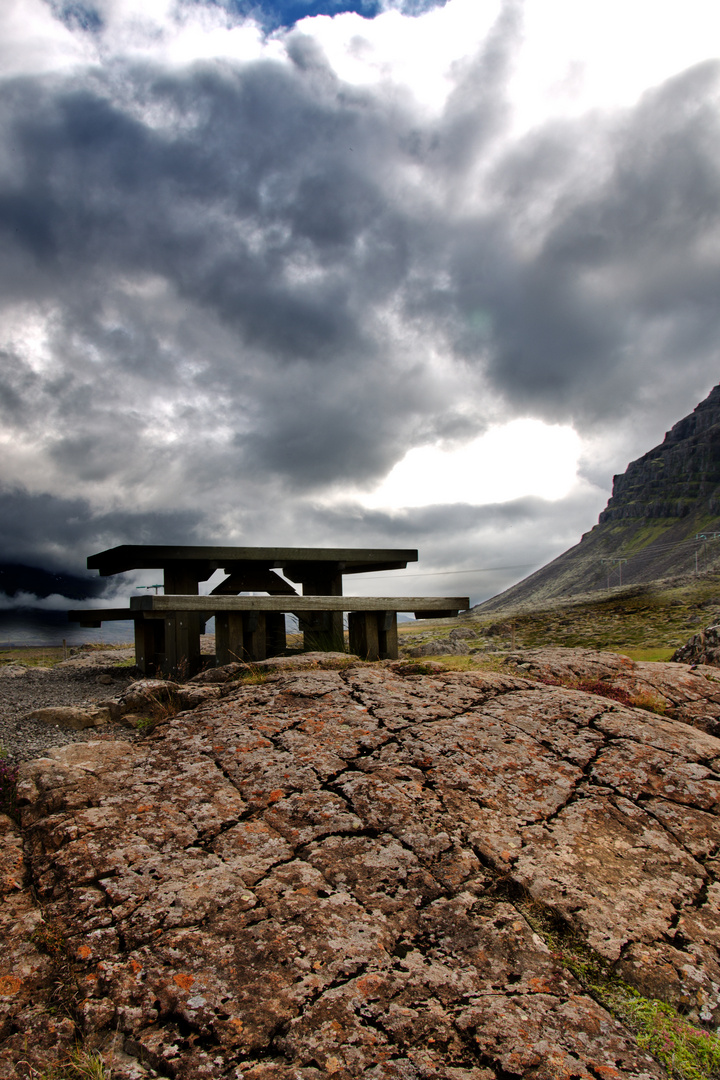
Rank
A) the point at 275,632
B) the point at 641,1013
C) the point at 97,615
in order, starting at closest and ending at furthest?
1. the point at 641,1013
2. the point at 275,632
3. the point at 97,615

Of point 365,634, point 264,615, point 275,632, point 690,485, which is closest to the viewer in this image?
point 365,634

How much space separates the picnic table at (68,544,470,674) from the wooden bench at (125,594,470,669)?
1 cm

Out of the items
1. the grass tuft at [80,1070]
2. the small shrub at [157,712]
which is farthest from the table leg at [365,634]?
Result: the grass tuft at [80,1070]

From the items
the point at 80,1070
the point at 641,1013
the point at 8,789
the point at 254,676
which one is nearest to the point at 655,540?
the point at 254,676

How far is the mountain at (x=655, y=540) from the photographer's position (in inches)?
5561

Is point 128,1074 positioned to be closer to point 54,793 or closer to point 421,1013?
point 421,1013

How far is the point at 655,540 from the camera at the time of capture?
168 meters

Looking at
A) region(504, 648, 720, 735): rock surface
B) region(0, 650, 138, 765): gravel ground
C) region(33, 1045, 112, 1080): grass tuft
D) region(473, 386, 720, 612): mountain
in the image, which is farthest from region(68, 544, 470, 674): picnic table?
region(473, 386, 720, 612): mountain

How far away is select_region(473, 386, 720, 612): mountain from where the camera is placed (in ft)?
463

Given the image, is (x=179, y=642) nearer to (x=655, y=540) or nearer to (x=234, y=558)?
(x=234, y=558)

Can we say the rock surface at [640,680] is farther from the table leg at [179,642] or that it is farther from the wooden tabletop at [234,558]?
the table leg at [179,642]

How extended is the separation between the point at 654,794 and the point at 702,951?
1113 millimetres

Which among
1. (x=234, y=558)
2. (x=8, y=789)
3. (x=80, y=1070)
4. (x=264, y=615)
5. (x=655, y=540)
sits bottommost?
→ (x=80, y=1070)

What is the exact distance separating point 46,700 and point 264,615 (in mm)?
2735
